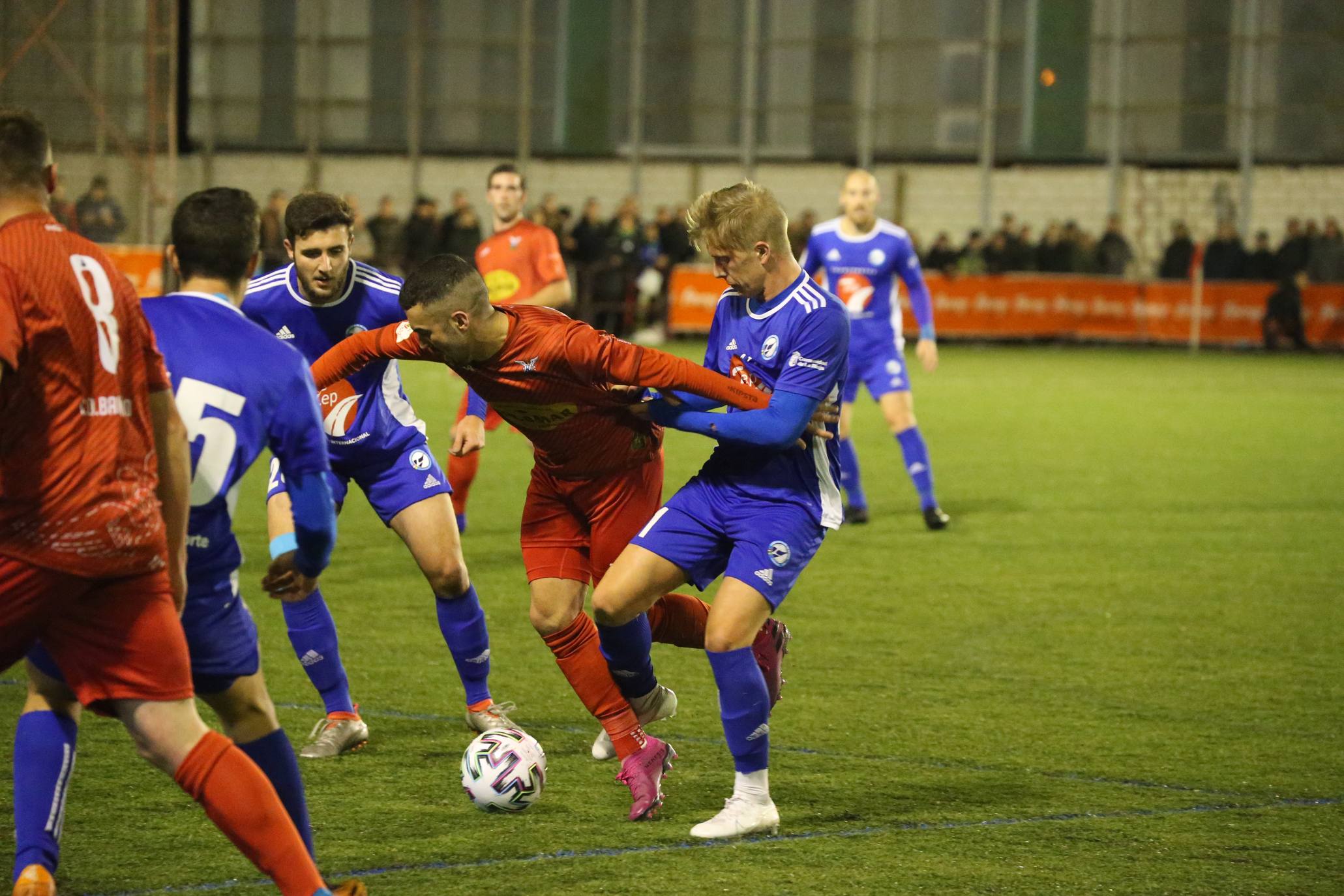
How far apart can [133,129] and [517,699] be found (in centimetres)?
2745

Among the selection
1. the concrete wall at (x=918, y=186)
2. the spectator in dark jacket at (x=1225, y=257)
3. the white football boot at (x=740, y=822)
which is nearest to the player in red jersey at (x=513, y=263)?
the white football boot at (x=740, y=822)

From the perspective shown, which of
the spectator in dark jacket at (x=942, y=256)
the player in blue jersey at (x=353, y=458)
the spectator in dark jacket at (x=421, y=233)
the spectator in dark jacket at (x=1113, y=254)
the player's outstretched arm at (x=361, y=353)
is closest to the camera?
the player's outstretched arm at (x=361, y=353)

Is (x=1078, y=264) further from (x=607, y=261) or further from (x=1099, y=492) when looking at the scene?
(x=1099, y=492)

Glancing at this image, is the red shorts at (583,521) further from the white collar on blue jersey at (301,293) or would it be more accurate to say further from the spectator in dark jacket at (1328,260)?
the spectator in dark jacket at (1328,260)

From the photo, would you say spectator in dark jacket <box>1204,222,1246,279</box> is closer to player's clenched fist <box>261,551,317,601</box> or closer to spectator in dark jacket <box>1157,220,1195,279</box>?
spectator in dark jacket <box>1157,220,1195,279</box>

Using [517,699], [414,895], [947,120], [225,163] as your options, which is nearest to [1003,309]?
[947,120]

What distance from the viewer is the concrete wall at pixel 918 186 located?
104 ft

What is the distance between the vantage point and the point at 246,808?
3420 millimetres

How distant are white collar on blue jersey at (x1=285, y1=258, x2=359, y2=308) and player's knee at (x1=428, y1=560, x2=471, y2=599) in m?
0.99

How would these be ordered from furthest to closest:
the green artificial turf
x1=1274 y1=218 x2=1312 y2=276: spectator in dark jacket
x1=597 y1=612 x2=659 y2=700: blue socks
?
x1=1274 y1=218 x2=1312 y2=276: spectator in dark jacket < x1=597 y1=612 x2=659 y2=700: blue socks < the green artificial turf

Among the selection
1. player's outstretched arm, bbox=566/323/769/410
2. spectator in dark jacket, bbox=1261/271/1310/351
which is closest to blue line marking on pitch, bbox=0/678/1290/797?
player's outstretched arm, bbox=566/323/769/410

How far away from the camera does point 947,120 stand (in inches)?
1293

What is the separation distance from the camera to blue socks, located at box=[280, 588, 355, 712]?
549 cm

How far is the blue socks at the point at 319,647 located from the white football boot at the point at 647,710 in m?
0.85
